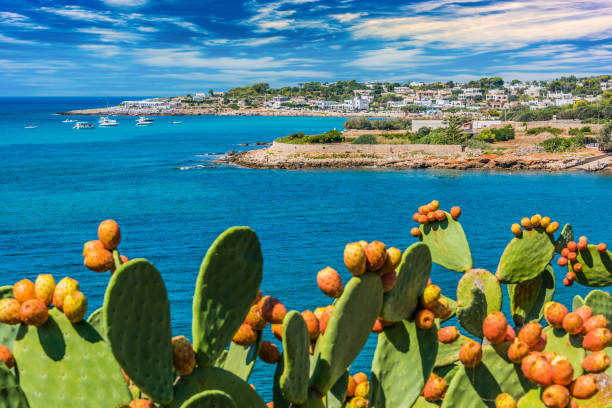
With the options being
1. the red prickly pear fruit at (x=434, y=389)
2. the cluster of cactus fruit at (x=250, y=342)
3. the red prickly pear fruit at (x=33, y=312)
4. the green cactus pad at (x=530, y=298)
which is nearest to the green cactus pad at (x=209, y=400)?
the cluster of cactus fruit at (x=250, y=342)

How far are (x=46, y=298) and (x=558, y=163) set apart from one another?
48.9m

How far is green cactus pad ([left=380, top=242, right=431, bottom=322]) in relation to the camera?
2055 millimetres

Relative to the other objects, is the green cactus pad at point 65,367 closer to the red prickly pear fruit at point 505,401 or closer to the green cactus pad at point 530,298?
the red prickly pear fruit at point 505,401

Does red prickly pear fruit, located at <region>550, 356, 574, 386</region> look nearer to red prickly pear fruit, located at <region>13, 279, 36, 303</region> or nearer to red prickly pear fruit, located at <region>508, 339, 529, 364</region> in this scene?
red prickly pear fruit, located at <region>508, 339, 529, 364</region>

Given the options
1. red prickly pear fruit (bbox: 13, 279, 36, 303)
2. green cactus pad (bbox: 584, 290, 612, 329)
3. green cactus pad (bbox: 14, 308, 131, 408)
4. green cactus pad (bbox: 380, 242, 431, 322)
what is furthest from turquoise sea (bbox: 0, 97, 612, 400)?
red prickly pear fruit (bbox: 13, 279, 36, 303)

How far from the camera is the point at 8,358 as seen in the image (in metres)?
1.80

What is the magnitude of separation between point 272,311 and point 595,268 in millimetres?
3683

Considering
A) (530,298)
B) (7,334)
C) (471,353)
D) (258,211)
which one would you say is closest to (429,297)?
(471,353)

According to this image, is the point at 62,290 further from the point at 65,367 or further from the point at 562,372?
the point at 562,372

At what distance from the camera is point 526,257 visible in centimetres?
440

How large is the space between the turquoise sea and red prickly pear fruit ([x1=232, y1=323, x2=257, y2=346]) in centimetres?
1039

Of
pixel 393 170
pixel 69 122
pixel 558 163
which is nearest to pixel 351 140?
pixel 393 170

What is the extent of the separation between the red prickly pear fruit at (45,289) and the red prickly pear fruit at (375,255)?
99 cm

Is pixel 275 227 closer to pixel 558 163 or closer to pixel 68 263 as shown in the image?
pixel 68 263
